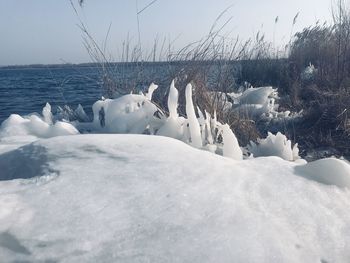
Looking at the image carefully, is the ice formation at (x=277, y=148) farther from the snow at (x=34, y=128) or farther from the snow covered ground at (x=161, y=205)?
the snow at (x=34, y=128)

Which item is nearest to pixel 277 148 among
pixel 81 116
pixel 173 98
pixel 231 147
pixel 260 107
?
pixel 231 147

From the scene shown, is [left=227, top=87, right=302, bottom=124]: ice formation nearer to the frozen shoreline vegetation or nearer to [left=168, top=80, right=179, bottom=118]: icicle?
[left=168, top=80, right=179, bottom=118]: icicle

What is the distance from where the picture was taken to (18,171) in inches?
65.7

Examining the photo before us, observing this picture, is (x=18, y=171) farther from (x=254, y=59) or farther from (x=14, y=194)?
(x=254, y=59)

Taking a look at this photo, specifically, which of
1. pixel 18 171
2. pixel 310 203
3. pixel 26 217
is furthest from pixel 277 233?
pixel 18 171

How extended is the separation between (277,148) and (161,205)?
4.13 ft

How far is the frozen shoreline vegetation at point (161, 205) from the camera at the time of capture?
1.14 meters

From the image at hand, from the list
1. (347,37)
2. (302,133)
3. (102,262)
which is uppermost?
(347,37)

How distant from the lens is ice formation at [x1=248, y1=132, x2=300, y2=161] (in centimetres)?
236

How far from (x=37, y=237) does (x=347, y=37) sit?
483 centimetres

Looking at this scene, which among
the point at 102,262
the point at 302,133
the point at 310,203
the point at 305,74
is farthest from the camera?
the point at 305,74

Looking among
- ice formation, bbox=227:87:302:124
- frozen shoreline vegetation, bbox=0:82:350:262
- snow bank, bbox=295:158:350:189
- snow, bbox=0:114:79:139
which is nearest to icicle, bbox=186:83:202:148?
frozen shoreline vegetation, bbox=0:82:350:262

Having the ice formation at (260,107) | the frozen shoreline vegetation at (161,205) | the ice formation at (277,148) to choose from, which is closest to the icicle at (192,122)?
the frozen shoreline vegetation at (161,205)

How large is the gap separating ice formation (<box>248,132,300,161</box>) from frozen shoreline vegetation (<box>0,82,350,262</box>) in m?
0.58
